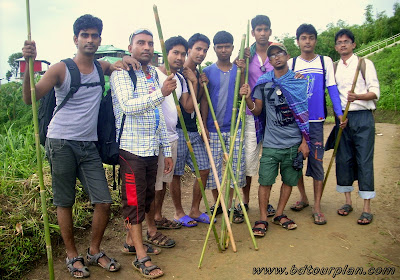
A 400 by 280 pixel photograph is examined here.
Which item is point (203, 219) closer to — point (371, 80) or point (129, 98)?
point (129, 98)

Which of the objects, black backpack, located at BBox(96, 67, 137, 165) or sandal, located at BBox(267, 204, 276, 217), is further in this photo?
sandal, located at BBox(267, 204, 276, 217)

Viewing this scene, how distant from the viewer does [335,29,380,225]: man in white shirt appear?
4.08m

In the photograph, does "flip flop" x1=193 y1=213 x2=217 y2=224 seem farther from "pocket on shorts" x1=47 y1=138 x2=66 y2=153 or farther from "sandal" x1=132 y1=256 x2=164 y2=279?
"pocket on shorts" x1=47 y1=138 x2=66 y2=153

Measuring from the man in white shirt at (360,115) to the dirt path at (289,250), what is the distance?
33cm

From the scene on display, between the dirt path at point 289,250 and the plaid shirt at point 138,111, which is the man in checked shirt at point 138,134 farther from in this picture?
the dirt path at point 289,250

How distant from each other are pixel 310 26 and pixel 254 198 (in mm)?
2482

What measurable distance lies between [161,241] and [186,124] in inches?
52.5

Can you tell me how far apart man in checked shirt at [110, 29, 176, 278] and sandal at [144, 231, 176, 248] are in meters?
0.50

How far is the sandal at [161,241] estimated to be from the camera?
3.67 m

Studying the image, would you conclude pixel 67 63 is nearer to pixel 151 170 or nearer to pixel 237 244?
pixel 151 170

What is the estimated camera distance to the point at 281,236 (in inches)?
150

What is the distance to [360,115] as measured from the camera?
418 centimetres

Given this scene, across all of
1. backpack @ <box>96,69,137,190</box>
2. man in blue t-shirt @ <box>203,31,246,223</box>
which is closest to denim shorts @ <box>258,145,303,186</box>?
man in blue t-shirt @ <box>203,31,246,223</box>

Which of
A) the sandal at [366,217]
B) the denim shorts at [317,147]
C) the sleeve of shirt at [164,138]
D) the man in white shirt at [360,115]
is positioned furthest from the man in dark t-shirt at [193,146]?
the sandal at [366,217]
